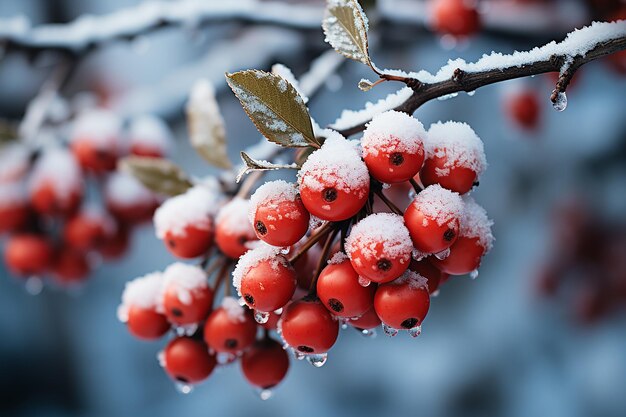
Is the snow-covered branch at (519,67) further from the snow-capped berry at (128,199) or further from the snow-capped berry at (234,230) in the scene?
the snow-capped berry at (128,199)

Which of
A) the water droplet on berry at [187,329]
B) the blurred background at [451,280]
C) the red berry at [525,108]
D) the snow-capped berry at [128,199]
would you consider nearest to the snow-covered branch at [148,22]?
the blurred background at [451,280]

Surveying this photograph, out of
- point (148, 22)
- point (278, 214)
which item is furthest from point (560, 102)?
point (148, 22)

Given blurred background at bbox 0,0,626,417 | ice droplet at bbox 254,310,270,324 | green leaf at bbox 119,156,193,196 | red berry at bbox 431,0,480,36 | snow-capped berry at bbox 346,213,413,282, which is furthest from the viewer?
blurred background at bbox 0,0,626,417

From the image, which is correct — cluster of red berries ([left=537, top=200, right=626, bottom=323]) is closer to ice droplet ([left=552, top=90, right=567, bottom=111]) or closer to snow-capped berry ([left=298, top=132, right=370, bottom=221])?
ice droplet ([left=552, top=90, right=567, bottom=111])

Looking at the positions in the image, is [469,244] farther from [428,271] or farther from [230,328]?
[230,328]

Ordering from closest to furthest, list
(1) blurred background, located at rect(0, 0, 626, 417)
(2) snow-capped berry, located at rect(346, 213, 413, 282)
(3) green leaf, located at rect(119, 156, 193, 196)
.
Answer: (2) snow-capped berry, located at rect(346, 213, 413, 282), (3) green leaf, located at rect(119, 156, 193, 196), (1) blurred background, located at rect(0, 0, 626, 417)

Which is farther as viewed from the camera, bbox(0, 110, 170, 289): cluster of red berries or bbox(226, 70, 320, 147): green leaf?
bbox(0, 110, 170, 289): cluster of red berries

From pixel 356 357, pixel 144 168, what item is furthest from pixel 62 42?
pixel 356 357

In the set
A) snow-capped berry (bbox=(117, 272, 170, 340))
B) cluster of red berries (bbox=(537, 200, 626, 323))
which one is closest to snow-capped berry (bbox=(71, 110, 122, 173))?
snow-capped berry (bbox=(117, 272, 170, 340))
